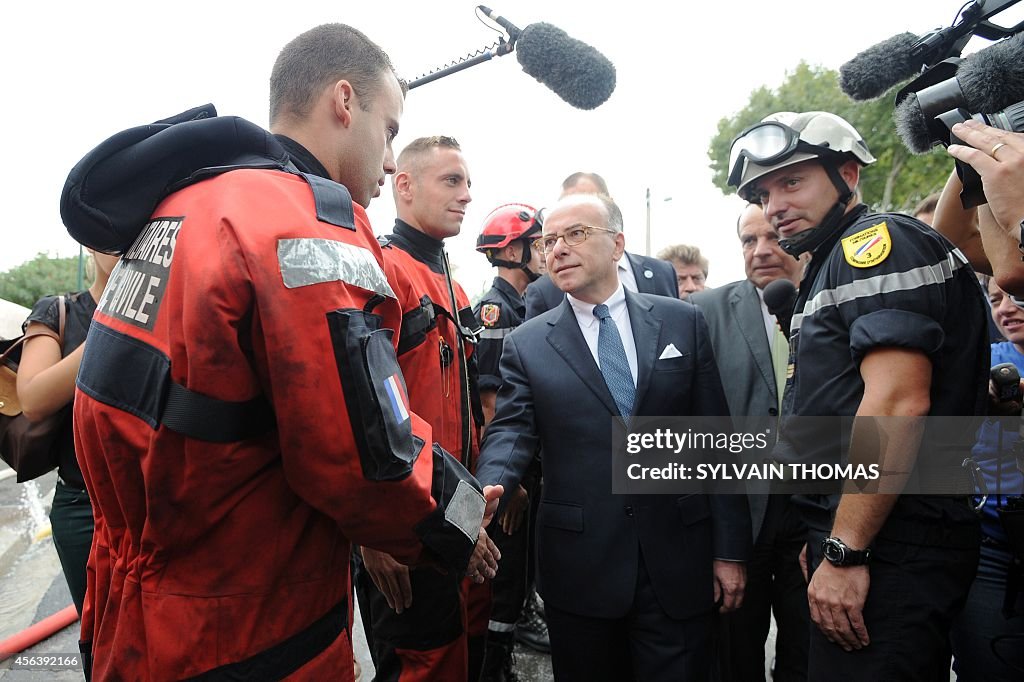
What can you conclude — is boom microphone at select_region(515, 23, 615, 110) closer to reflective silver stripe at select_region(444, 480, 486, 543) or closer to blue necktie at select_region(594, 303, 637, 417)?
blue necktie at select_region(594, 303, 637, 417)

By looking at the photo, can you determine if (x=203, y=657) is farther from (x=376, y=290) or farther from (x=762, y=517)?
(x=762, y=517)

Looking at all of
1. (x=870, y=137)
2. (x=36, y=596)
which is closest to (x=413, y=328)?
(x=36, y=596)

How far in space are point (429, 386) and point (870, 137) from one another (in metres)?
21.3

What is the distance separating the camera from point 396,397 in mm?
1278

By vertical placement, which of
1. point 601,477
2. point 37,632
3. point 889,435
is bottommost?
point 37,632

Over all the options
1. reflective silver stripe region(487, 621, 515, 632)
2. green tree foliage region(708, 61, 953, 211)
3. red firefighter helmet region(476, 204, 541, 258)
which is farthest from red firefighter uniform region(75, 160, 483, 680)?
green tree foliage region(708, 61, 953, 211)

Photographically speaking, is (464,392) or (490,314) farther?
(490,314)

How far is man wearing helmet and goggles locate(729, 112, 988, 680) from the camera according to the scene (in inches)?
69.0

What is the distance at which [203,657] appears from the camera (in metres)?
1.24

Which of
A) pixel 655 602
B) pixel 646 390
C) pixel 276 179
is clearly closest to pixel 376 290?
pixel 276 179

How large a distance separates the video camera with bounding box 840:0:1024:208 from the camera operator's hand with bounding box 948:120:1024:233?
2.3 inches

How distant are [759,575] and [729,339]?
116cm

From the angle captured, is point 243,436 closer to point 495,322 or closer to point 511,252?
point 495,322

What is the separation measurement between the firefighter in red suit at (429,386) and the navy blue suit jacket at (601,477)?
0.28 m
